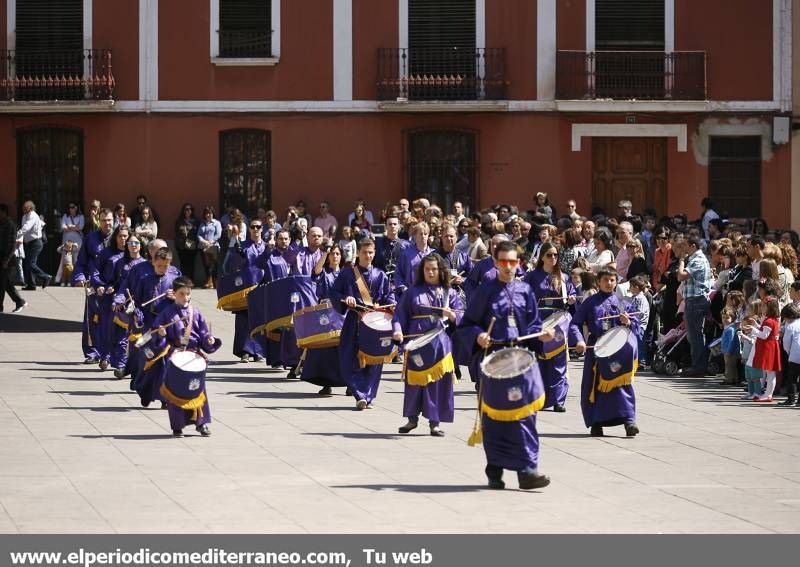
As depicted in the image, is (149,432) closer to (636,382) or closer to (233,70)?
(636,382)

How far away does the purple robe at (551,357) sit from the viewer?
18.4 metres

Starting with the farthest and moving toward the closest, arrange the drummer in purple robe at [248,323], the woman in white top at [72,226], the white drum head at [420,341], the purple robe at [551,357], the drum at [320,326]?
1. the woman in white top at [72,226]
2. the drummer in purple robe at [248,323]
3. the drum at [320,326]
4. the purple robe at [551,357]
5. the white drum head at [420,341]

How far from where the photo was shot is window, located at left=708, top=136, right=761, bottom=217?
33.8 metres

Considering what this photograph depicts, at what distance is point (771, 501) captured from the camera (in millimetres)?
13008

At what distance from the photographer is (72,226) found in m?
32.4

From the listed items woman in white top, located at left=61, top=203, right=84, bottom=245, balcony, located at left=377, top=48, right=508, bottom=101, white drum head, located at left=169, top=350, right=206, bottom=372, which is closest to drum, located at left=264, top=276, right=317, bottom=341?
white drum head, located at left=169, top=350, right=206, bottom=372

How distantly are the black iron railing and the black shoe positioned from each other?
70.2 feet

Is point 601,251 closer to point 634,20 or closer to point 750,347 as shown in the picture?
point 750,347

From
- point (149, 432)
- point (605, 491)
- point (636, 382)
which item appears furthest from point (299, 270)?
point (605, 491)

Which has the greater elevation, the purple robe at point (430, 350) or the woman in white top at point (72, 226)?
the woman in white top at point (72, 226)

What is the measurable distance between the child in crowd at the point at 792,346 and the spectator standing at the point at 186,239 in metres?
15.0

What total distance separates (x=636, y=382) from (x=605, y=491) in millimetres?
7676

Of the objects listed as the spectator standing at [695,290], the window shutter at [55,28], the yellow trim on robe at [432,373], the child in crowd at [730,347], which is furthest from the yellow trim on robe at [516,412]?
the window shutter at [55,28]

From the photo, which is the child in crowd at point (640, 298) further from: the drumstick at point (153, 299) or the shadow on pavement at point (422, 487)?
the shadow on pavement at point (422, 487)
